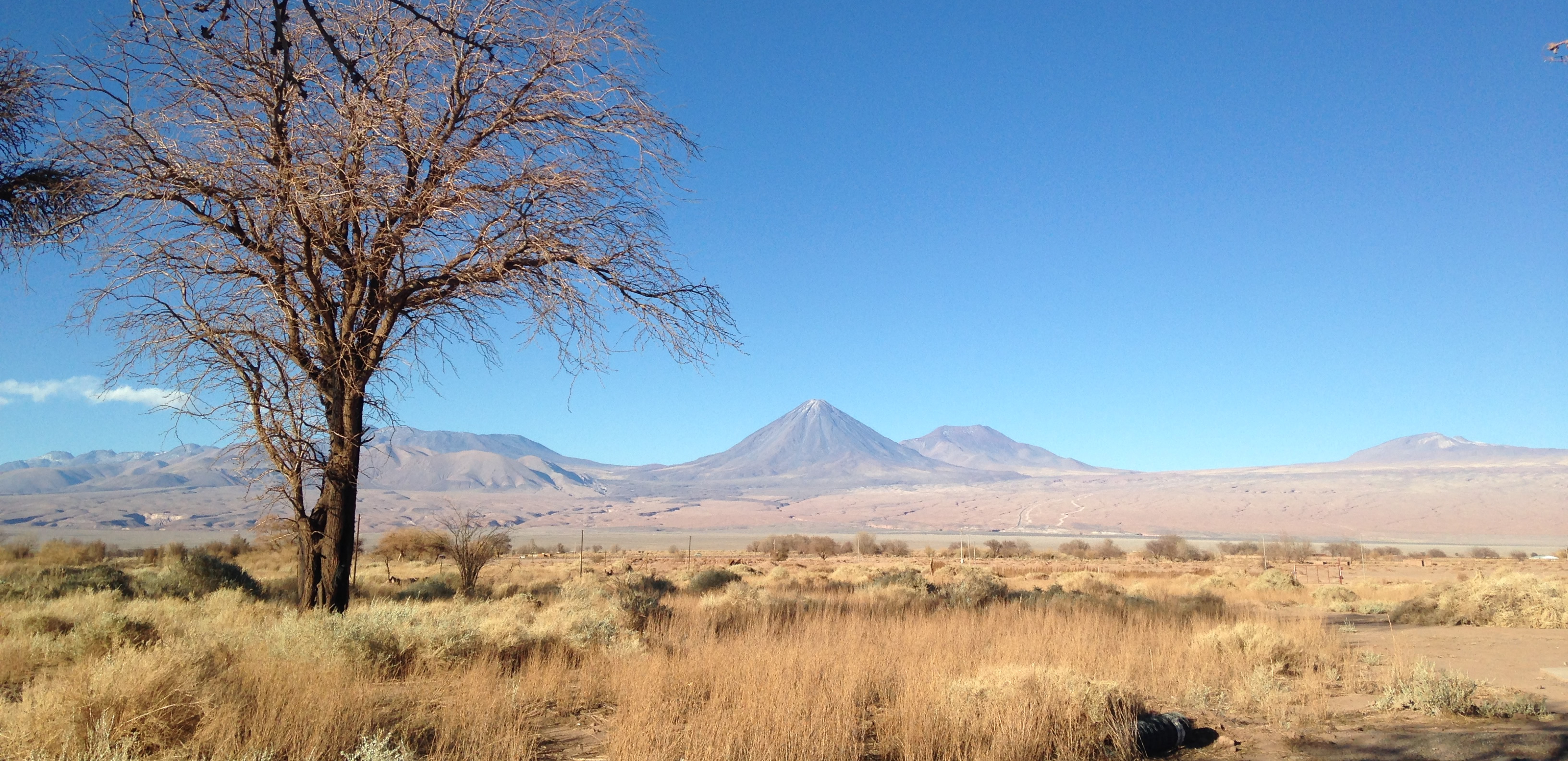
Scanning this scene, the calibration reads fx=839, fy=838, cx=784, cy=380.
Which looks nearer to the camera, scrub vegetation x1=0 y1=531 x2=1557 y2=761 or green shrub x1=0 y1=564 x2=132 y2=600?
scrub vegetation x1=0 y1=531 x2=1557 y2=761

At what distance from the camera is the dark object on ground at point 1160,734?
20.1 ft

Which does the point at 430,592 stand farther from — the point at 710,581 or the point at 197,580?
the point at 710,581

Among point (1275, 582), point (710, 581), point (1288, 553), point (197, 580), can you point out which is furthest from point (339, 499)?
point (1288, 553)

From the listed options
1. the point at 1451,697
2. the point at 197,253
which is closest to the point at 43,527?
the point at 197,253

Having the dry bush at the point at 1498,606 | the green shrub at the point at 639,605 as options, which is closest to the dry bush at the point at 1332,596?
the dry bush at the point at 1498,606

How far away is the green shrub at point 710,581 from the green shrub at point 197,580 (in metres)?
9.68

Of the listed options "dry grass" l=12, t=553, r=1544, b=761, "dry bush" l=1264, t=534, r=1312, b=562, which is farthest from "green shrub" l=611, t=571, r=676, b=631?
"dry bush" l=1264, t=534, r=1312, b=562

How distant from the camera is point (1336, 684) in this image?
352 inches

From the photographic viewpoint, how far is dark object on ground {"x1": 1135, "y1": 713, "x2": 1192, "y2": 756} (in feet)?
20.1

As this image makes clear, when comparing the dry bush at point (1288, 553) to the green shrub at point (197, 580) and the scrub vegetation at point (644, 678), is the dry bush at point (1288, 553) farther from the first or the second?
the green shrub at point (197, 580)

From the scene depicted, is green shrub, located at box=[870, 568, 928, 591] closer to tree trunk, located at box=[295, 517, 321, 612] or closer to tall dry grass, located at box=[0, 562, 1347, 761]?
tall dry grass, located at box=[0, 562, 1347, 761]

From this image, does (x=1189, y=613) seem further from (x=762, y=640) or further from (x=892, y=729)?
(x=892, y=729)

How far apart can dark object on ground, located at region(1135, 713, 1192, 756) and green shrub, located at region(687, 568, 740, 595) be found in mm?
15129

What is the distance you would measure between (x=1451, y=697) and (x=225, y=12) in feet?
32.2
